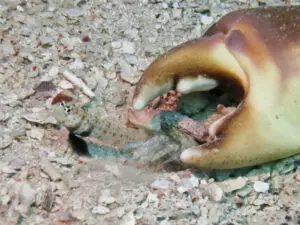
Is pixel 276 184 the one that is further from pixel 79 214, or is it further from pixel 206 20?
pixel 206 20

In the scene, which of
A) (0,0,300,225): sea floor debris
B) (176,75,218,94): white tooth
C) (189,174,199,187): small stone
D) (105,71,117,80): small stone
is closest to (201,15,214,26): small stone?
(0,0,300,225): sea floor debris

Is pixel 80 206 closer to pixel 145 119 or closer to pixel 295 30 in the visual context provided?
pixel 145 119

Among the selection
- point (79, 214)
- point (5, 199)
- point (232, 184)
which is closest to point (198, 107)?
point (232, 184)

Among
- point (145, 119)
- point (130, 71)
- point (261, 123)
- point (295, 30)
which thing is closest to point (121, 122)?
point (145, 119)

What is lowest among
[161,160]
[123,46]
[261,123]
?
[161,160]

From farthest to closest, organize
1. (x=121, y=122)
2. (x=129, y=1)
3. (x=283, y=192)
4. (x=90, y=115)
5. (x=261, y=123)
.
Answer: (x=129, y=1) < (x=121, y=122) < (x=90, y=115) < (x=283, y=192) < (x=261, y=123)

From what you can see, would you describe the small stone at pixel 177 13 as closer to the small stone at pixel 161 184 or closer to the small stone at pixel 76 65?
the small stone at pixel 76 65
